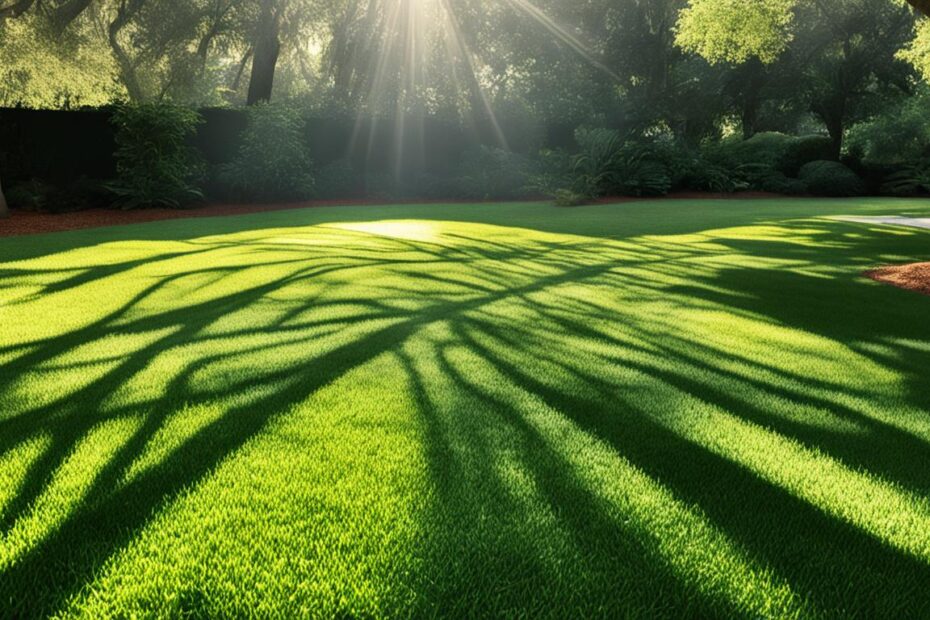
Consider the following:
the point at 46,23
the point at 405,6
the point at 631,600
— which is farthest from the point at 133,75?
the point at 631,600

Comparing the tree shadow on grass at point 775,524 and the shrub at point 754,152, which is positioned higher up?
the shrub at point 754,152

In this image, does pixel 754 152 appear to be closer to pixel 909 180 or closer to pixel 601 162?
pixel 909 180

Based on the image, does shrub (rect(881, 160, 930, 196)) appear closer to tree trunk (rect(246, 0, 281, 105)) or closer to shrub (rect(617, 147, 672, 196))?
shrub (rect(617, 147, 672, 196))

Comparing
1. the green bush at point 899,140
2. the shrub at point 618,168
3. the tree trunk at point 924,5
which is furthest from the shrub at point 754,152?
the tree trunk at point 924,5

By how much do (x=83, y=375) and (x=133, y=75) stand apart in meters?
27.5

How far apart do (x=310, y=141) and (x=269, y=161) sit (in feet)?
9.61

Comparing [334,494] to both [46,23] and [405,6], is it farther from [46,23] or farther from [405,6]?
[405,6]

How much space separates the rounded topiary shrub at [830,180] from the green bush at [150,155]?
21579mm

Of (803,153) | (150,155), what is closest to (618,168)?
(803,153)

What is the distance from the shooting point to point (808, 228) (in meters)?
11.8

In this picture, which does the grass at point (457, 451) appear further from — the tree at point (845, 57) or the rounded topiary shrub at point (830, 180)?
the tree at point (845, 57)

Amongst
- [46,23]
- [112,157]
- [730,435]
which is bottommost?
[730,435]

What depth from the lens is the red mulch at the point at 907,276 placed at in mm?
6496

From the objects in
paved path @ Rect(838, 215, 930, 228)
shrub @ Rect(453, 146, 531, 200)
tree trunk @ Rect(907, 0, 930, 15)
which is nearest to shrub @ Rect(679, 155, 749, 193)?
shrub @ Rect(453, 146, 531, 200)
